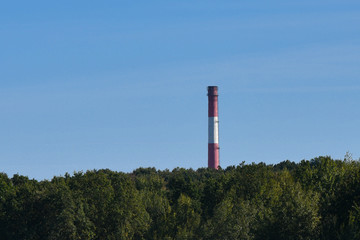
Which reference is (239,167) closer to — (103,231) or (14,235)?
(103,231)

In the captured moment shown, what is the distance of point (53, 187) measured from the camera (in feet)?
423

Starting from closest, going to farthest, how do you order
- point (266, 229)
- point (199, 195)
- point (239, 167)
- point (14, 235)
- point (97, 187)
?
point (266, 229), point (14, 235), point (97, 187), point (239, 167), point (199, 195)

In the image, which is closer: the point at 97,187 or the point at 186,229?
the point at 186,229

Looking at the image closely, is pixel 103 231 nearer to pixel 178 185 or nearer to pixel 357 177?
pixel 178 185

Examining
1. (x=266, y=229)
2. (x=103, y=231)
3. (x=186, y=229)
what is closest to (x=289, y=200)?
(x=266, y=229)

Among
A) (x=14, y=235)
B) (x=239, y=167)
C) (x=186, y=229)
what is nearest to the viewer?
(x=186, y=229)

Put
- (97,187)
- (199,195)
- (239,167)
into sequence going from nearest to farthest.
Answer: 1. (97,187)
2. (239,167)
3. (199,195)

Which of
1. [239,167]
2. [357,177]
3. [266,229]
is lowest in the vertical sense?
[266,229]

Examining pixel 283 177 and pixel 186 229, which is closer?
pixel 186 229

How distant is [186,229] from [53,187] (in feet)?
92.4

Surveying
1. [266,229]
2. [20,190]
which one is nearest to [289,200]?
[266,229]

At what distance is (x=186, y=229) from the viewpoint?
112688mm

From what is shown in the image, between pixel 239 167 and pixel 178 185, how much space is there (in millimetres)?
20259

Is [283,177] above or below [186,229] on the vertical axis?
above
